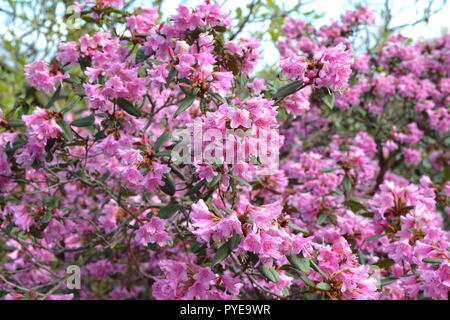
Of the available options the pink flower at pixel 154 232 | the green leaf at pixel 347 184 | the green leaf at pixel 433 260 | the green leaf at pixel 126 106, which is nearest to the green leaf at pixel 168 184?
the pink flower at pixel 154 232

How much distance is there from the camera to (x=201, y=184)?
1770 mm

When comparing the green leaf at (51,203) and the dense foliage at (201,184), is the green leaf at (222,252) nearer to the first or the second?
the dense foliage at (201,184)

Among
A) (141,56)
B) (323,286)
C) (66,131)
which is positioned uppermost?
(141,56)


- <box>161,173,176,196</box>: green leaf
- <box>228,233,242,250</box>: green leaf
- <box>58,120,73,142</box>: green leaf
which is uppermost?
<box>58,120,73,142</box>: green leaf

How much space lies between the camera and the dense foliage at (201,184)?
155 centimetres

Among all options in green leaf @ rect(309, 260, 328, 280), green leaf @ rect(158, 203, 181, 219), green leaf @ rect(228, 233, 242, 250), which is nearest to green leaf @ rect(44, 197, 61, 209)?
green leaf @ rect(158, 203, 181, 219)

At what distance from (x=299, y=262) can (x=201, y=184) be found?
0.50m

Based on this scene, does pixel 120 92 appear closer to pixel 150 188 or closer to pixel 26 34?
pixel 150 188

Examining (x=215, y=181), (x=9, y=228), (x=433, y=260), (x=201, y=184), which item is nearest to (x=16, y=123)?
(x=9, y=228)

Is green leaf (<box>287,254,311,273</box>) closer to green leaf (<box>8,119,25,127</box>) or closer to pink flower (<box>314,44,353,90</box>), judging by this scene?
pink flower (<box>314,44,353,90</box>)

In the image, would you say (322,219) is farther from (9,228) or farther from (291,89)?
(9,228)

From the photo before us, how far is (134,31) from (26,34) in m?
3.03

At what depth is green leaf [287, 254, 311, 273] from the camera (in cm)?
153

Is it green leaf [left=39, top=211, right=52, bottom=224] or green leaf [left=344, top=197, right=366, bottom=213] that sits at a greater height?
green leaf [left=344, top=197, right=366, bottom=213]
